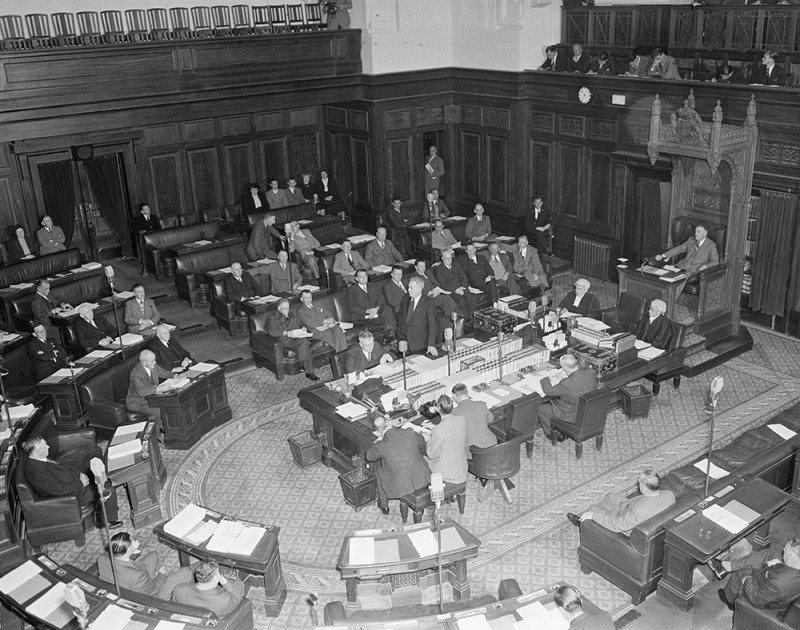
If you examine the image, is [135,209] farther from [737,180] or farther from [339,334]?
[737,180]

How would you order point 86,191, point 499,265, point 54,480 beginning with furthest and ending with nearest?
point 86,191 < point 499,265 < point 54,480

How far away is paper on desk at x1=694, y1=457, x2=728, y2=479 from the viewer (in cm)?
829

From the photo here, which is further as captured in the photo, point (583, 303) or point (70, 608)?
point (583, 303)

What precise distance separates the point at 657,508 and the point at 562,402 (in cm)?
239

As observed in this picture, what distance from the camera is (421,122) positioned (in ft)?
62.0

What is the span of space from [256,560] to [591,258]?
11.1m

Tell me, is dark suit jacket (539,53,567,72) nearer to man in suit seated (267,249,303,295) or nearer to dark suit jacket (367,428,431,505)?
man in suit seated (267,249,303,295)

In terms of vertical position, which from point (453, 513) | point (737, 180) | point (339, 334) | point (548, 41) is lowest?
point (453, 513)

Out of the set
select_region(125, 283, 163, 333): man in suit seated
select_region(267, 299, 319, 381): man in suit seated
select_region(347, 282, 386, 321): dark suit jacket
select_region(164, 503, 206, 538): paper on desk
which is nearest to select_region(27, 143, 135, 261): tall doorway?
select_region(125, 283, 163, 333): man in suit seated

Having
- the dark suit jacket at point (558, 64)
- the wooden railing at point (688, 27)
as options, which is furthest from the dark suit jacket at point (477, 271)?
the wooden railing at point (688, 27)

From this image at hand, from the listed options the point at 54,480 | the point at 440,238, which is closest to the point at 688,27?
the point at 440,238

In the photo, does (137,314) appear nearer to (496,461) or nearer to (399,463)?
(399,463)

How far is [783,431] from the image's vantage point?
905 centimetres

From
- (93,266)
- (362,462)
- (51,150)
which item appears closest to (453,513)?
(362,462)
